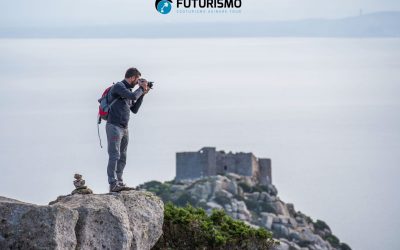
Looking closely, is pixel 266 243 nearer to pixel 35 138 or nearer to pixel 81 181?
pixel 81 181

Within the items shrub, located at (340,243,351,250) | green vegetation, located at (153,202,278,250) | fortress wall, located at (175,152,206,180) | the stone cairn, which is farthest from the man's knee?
shrub, located at (340,243,351,250)

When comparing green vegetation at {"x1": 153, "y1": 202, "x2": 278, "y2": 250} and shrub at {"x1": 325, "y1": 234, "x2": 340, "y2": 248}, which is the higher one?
shrub at {"x1": 325, "y1": 234, "x2": 340, "y2": 248}

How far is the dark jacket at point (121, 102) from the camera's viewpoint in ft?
73.9

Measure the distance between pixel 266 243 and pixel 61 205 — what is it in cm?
608

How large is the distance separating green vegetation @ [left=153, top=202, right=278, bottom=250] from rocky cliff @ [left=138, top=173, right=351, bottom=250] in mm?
89795

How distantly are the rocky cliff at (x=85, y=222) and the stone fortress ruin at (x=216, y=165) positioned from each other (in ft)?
363

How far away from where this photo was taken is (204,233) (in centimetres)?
2534

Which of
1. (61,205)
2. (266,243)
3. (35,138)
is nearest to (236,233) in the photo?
(266,243)

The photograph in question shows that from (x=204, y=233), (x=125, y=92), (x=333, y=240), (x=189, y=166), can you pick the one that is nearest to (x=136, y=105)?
(x=125, y=92)

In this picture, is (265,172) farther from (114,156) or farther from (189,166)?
(114,156)

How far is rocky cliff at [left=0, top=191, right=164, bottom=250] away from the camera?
20.3 meters

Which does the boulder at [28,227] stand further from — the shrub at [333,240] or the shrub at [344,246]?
the shrub at [344,246]

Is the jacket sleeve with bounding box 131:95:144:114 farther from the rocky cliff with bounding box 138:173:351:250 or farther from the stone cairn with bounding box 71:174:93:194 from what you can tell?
the rocky cliff with bounding box 138:173:351:250

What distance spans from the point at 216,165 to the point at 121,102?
112288mm
